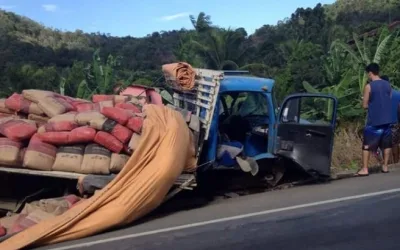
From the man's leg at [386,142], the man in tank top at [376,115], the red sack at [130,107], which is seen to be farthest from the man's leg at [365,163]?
the red sack at [130,107]

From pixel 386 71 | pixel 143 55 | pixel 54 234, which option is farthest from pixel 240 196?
pixel 143 55

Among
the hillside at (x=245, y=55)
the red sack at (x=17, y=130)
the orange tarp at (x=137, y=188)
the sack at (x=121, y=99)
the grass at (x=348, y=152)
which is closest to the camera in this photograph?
the orange tarp at (x=137, y=188)

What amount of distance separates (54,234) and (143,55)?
5183 cm

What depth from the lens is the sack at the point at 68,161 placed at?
8422 mm

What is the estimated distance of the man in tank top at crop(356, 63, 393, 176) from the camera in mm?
10922

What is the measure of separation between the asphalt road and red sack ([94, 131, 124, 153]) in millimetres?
1021

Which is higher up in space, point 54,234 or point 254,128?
point 254,128

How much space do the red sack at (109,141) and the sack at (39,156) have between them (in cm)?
59

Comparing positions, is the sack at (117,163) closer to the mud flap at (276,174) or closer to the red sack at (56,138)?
the red sack at (56,138)

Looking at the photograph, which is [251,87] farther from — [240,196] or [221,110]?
[240,196]

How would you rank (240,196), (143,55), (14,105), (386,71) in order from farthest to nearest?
(143,55)
(386,71)
(240,196)
(14,105)

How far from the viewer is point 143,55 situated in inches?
2307

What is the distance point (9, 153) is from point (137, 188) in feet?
5.43

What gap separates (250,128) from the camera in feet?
34.0
